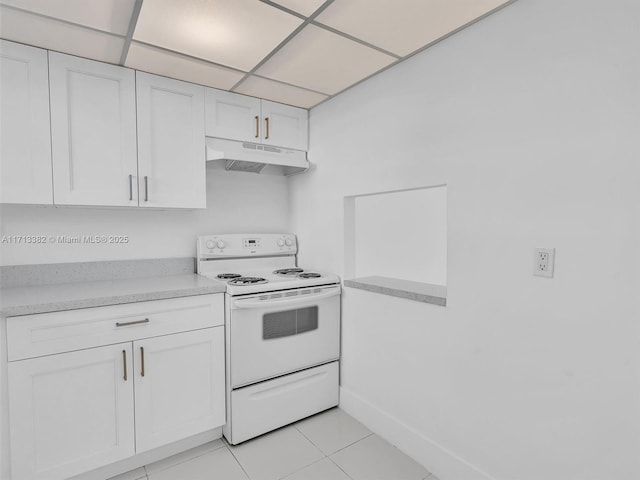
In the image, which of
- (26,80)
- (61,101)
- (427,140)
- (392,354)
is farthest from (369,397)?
(26,80)

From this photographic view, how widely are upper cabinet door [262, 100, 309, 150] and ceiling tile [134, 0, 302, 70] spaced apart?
24.2 inches

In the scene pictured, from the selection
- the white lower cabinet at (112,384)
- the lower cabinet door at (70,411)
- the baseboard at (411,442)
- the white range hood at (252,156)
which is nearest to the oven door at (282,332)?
the white lower cabinet at (112,384)

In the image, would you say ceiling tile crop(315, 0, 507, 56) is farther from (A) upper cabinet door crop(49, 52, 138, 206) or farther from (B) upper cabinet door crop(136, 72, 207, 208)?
(A) upper cabinet door crop(49, 52, 138, 206)

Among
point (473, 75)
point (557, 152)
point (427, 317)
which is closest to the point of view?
point (557, 152)

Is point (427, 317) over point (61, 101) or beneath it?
beneath

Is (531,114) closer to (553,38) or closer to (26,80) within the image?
(553,38)

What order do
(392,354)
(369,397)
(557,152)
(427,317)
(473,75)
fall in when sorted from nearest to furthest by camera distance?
(557,152), (473,75), (427,317), (392,354), (369,397)

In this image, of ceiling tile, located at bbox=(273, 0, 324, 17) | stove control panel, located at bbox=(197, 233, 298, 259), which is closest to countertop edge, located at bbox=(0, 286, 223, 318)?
stove control panel, located at bbox=(197, 233, 298, 259)

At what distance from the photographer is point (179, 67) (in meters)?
1.94

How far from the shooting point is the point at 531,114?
4.42 feet

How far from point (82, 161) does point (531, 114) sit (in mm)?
2179

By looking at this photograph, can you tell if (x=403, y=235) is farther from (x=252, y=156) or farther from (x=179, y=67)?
(x=179, y=67)

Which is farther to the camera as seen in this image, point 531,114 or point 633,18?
point 531,114

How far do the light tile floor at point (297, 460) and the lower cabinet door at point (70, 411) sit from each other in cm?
25
